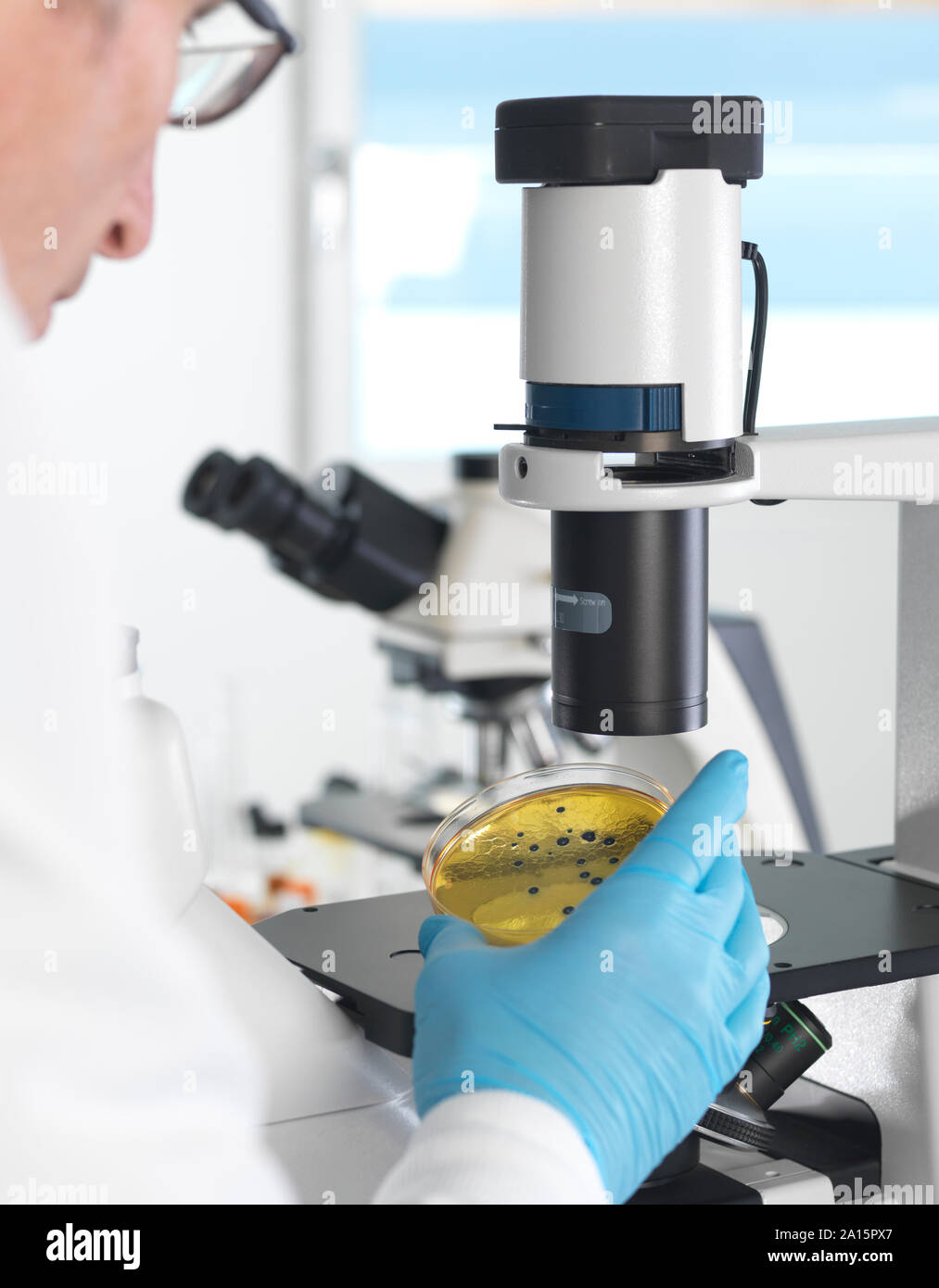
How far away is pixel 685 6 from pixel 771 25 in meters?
0.16

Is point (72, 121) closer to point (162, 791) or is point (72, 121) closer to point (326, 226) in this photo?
point (162, 791)

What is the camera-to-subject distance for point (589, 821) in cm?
77

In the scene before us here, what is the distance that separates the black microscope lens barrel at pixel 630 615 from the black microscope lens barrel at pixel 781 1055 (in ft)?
0.62

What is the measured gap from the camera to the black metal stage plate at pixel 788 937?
0.75 meters

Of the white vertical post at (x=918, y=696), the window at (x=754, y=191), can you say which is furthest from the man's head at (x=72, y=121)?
the window at (x=754, y=191)

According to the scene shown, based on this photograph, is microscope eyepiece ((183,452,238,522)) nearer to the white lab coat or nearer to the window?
the white lab coat

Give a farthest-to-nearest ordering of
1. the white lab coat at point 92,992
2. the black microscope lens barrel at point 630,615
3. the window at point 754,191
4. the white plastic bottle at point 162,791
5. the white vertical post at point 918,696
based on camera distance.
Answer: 1. the window at point 754,191
2. the white vertical post at point 918,696
3. the black microscope lens barrel at point 630,615
4. the white plastic bottle at point 162,791
5. the white lab coat at point 92,992

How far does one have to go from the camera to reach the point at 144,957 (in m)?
0.54

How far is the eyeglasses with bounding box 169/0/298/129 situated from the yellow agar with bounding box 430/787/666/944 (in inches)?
16.4

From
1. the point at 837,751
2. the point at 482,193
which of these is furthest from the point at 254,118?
the point at 837,751

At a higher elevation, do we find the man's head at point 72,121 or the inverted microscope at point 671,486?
the man's head at point 72,121

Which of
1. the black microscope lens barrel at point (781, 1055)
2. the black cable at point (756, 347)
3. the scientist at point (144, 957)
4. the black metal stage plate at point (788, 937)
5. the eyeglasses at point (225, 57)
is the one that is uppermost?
the eyeglasses at point (225, 57)

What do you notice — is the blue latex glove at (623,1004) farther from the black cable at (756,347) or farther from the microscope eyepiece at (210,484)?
the microscope eyepiece at (210,484)

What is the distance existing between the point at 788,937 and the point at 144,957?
0.40 meters
